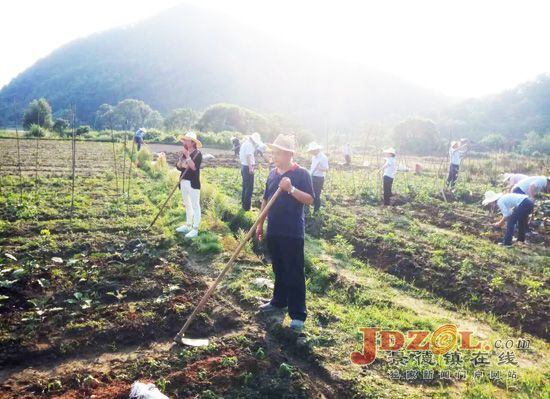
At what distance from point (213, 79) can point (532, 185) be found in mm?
148334

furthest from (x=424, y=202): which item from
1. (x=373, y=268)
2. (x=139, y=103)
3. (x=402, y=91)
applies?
(x=402, y=91)

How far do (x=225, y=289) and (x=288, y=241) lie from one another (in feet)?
5.40

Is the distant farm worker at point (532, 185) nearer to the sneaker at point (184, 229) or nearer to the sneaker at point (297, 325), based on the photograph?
the sneaker at point (297, 325)

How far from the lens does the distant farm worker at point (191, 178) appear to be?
297 inches

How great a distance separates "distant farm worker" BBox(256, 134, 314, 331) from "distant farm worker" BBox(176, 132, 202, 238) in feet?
10.3

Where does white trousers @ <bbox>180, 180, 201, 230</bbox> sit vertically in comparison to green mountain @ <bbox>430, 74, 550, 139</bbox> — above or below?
below

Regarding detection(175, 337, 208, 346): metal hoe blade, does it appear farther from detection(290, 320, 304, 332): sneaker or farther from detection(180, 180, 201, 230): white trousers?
detection(180, 180, 201, 230): white trousers

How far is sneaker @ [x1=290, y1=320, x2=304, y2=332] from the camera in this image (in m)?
4.57

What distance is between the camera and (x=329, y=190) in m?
13.9

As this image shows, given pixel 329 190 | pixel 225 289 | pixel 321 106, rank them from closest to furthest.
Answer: pixel 225 289, pixel 329 190, pixel 321 106

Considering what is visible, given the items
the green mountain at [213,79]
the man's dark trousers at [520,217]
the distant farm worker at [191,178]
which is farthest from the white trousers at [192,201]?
the green mountain at [213,79]

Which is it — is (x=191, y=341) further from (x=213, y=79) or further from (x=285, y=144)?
(x=213, y=79)

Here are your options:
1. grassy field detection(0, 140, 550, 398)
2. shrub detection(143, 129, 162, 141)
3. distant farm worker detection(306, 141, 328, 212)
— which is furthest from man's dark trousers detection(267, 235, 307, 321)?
shrub detection(143, 129, 162, 141)

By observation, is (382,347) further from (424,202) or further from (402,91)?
(402,91)
